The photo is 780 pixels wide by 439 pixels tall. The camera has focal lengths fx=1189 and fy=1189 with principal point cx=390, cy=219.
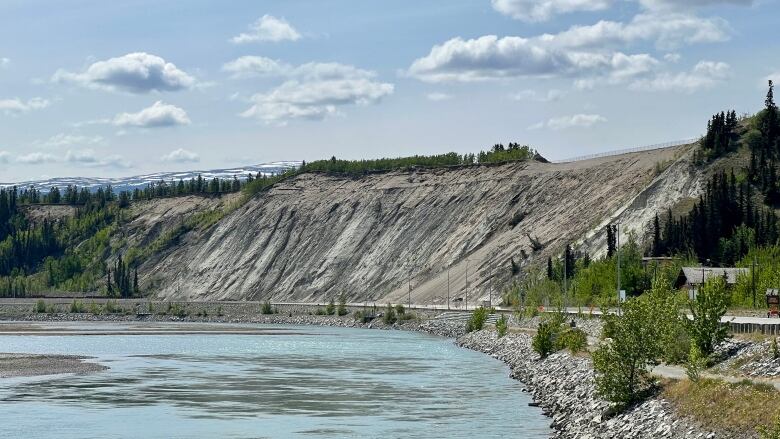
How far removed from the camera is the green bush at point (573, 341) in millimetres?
57609

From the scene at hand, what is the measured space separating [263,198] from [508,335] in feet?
357

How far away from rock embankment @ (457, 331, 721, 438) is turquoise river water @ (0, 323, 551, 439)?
3.18 ft

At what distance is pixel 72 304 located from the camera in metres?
167

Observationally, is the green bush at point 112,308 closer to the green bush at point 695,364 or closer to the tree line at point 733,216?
the tree line at point 733,216

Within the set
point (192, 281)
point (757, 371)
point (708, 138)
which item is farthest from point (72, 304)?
point (757, 371)

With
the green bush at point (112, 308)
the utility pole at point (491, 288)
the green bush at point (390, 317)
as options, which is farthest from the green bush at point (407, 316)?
the green bush at point (112, 308)

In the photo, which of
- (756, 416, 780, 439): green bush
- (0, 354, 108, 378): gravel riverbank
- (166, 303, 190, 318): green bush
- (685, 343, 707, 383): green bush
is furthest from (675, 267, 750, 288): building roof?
(166, 303, 190, 318): green bush

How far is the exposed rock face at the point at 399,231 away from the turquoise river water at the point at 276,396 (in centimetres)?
4897

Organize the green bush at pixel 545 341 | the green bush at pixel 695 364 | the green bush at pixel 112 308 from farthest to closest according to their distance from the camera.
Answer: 1. the green bush at pixel 112 308
2. the green bush at pixel 545 341
3. the green bush at pixel 695 364

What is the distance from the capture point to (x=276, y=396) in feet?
180

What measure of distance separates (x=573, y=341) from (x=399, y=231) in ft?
336

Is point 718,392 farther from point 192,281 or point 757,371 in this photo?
point 192,281

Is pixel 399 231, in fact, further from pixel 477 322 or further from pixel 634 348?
pixel 634 348

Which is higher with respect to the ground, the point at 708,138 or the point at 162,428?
the point at 708,138
